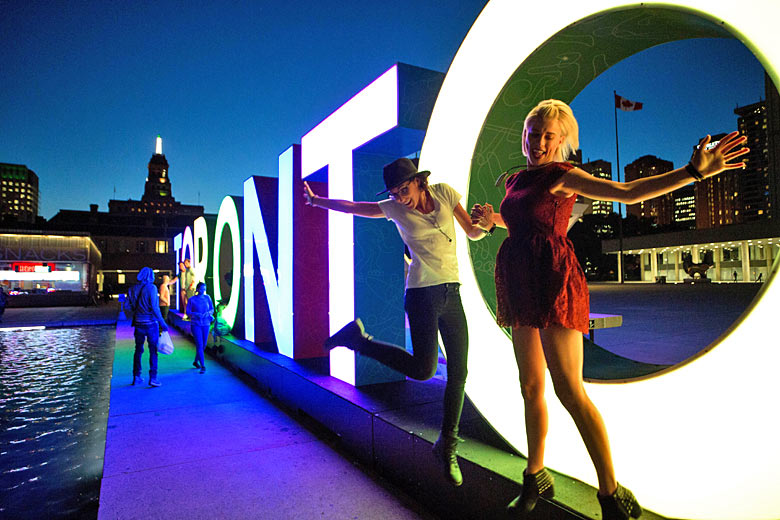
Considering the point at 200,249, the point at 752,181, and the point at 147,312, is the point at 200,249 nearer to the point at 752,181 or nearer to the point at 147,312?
the point at 147,312

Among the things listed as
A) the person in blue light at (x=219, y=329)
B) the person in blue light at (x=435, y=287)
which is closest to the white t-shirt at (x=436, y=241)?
the person in blue light at (x=435, y=287)

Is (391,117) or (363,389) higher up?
(391,117)

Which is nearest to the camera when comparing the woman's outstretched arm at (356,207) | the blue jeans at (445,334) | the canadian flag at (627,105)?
the blue jeans at (445,334)

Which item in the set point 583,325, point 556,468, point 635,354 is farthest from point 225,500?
point 635,354

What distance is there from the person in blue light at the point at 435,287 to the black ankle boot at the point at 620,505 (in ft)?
3.19

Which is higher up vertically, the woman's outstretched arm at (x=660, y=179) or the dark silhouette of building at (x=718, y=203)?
the dark silhouette of building at (x=718, y=203)

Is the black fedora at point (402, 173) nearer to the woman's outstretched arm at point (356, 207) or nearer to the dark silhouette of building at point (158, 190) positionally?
the woman's outstretched arm at point (356, 207)

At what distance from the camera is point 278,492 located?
3551 mm

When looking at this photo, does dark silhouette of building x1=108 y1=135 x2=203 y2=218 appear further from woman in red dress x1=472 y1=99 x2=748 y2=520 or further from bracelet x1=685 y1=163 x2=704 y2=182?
bracelet x1=685 y1=163 x2=704 y2=182

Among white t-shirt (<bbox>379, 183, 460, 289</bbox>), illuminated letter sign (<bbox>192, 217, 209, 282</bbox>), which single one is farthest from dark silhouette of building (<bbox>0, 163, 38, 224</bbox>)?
white t-shirt (<bbox>379, 183, 460, 289</bbox>)

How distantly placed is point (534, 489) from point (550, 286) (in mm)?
1063

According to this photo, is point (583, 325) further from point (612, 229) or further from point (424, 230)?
point (612, 229)

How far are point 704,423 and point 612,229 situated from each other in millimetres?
98062

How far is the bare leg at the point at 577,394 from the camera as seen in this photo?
6.56 feet
